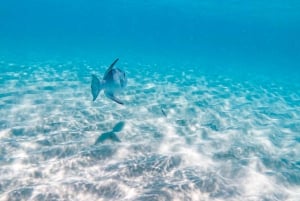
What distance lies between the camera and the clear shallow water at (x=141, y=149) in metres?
4.77

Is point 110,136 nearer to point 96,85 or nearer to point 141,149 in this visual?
point 141,149

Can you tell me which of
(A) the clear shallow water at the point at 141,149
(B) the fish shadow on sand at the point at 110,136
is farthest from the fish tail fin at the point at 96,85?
(B) the fish shadow on sand at the point at 110,136

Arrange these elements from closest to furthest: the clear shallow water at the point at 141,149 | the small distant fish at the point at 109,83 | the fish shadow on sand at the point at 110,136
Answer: the clear shallow water at the point at 141,149 → the small distant fish at the point at 109,83 → the fish shadow on sand at the point at 110,136

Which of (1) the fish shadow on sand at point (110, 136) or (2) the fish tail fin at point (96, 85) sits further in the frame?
(1) the fish shadow on sand at point (110, 136)

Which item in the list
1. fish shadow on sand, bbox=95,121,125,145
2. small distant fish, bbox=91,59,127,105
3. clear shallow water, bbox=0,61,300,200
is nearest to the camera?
clear shallow water, bbox=0,61,300,200

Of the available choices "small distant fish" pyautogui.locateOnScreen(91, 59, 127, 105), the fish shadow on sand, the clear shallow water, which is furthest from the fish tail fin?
the fish shadow on sand

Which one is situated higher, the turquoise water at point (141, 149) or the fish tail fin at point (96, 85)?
the fish tail fin at point (96, 85)

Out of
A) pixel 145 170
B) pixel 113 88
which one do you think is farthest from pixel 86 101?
pixel 145 170

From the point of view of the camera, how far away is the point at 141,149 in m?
6.41

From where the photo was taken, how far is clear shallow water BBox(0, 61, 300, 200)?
4773 mm

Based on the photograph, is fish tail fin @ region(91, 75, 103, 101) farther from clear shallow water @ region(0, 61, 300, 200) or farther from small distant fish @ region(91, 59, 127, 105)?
clear shallow water @ region(0, 61, 300, 200)

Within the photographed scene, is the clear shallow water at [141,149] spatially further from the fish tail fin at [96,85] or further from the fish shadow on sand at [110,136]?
the fish tail fin at [96,85]

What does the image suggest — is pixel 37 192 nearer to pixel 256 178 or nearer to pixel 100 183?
pixel 100 183

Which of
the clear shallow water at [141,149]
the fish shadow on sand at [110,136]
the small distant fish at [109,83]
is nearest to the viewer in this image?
the clear shallow water at [141,149]
